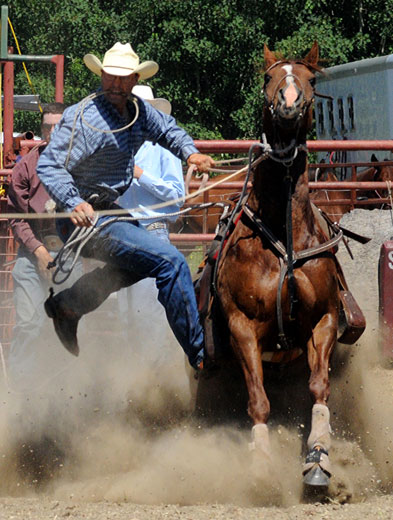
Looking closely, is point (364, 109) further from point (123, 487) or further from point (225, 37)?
point (123, 487)

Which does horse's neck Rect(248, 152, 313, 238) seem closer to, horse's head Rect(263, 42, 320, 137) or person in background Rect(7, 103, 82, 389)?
horse's head Rect(263, 42, 320, 137)

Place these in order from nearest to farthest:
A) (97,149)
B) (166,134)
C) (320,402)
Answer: (320,402)
(97,149)
(166,134)

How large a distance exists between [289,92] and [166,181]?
1795 mm

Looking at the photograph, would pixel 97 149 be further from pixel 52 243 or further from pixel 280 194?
pixel 52 243

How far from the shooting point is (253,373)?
17.0 ft

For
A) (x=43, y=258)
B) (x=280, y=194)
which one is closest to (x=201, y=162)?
(x=280, y=194)

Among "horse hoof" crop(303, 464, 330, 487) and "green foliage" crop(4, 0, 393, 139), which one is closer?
"horse hoof" crop(303, 464, 330, 487)

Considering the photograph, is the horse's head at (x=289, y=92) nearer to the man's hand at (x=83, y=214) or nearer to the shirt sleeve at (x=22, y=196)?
the man's hand at (x=83, y=214)

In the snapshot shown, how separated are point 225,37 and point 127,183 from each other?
15763 millimetres

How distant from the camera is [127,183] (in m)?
5.63

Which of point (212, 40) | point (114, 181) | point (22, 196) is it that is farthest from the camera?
point (212, 40)

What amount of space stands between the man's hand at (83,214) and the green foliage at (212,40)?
1469 centimetres

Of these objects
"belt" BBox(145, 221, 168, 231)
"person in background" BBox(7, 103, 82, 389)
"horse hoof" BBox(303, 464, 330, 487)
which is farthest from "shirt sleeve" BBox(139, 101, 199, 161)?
"horse hoof" BBox(303, 464, 330, 487)

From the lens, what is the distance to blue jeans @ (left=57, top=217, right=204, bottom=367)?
17.5 ft
